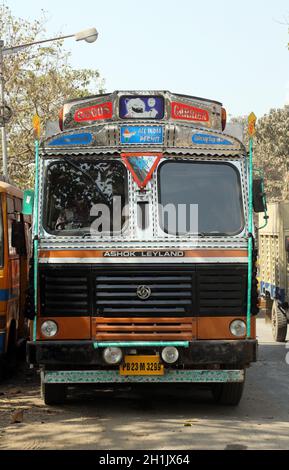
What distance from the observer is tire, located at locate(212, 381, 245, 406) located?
1029 centimetres

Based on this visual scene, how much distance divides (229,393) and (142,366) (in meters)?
1.50

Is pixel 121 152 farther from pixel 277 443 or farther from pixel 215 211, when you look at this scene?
pixel 277 443

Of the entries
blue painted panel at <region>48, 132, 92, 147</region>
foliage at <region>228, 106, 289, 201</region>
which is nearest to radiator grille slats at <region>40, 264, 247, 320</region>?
blue painted panel at <region>48, 132, 92, 147</region>

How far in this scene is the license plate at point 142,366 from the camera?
30.9 ft

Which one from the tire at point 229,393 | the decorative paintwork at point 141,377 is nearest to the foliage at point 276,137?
the tire at point 229,393

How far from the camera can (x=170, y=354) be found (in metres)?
9.43

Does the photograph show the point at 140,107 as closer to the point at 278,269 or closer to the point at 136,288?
the point at 136,288

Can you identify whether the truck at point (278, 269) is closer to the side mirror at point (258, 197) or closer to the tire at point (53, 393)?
the side mirror at point (258, 197)

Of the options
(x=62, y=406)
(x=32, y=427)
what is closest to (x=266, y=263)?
(x=62, y=406)

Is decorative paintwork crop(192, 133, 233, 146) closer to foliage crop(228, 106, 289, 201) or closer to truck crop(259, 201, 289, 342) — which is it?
truck crop(259, 201, 289, 342)

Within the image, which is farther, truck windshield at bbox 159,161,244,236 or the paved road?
truck windshield at bbox 159,161,244,236

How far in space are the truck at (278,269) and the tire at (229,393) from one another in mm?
6988

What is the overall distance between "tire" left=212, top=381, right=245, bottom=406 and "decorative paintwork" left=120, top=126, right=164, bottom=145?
2976 millimetres

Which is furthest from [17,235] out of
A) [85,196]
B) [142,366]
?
[142,366]
